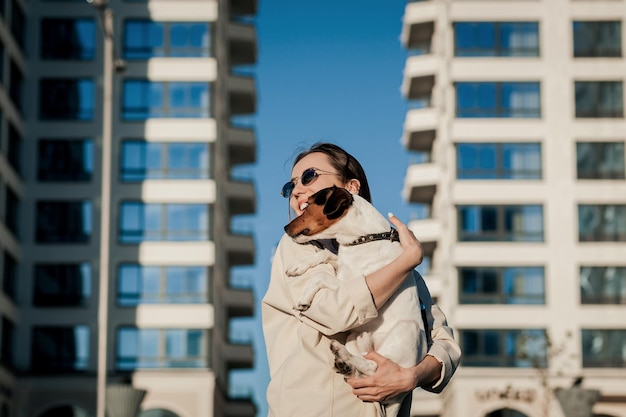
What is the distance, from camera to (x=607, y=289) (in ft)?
202

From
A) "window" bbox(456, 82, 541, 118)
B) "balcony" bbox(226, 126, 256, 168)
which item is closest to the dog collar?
"window" bbox(456, 82, 541, 118)

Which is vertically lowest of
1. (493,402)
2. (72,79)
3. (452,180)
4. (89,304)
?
(493,402)

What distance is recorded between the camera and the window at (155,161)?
207 ft

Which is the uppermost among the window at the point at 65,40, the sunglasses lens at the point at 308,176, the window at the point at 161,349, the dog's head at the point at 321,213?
the window at the point at 65,40

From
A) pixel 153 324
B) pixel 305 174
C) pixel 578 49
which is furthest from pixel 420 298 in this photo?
pixel 578 49

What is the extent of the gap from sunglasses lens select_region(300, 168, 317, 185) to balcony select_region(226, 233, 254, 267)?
62266 mm

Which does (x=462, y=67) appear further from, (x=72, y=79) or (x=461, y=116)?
(x=72, y=79)

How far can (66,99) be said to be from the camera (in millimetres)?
63625

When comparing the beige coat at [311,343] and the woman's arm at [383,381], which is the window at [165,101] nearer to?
the beige coat at [311,343]

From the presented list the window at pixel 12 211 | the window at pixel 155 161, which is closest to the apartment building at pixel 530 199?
the window at pixel 155 161

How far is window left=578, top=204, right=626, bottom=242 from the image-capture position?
205 feet

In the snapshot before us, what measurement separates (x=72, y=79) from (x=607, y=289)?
26.0 metres

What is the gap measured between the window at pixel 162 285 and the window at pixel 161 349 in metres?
1.48

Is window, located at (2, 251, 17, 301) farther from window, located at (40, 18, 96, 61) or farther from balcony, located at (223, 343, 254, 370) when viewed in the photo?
balcony, located at (223, 343, 254, 370)
